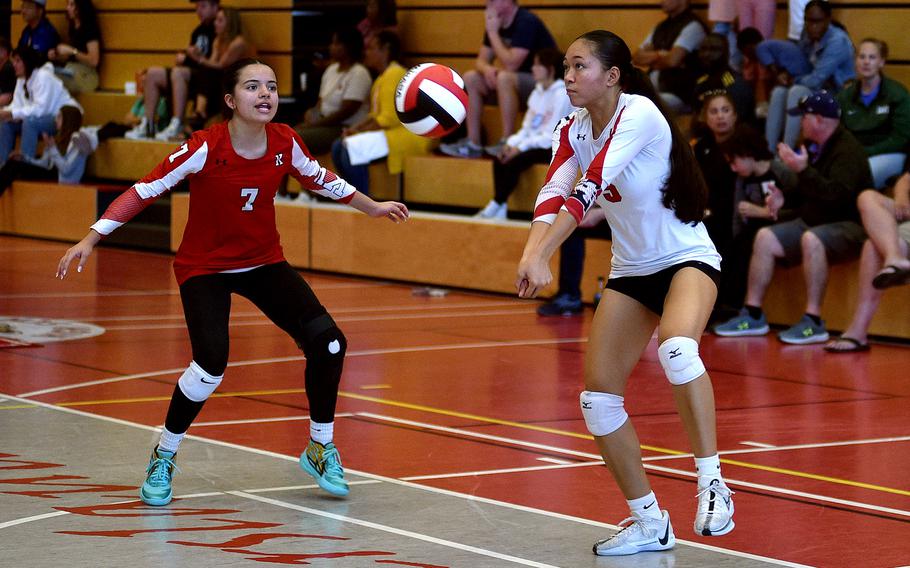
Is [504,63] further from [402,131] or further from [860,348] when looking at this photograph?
[860,348]

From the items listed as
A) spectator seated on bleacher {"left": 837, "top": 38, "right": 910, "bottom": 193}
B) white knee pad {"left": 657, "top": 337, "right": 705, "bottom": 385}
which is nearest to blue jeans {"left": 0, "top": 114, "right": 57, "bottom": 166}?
spectator seated on bleacher {"left": 837, "top": 38, "right": 910, "bottom": 193}

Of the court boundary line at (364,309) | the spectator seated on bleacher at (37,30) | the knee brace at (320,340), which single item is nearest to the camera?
the knee brace at (320,340)

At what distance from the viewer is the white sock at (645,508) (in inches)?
187

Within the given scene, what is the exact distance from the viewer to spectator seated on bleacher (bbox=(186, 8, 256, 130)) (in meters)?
15.8

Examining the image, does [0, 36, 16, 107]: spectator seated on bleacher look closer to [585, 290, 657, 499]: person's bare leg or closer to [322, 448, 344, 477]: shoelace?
[322, 448, 344, 477]: shoelace

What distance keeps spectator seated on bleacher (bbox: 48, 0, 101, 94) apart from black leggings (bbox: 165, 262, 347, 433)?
13501 millimetres

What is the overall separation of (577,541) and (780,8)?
8.56 m

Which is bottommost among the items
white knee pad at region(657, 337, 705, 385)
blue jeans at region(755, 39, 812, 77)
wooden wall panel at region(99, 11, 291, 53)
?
white knee pad at region(657, 337, 705, 385)

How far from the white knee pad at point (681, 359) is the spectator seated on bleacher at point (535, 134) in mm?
7489

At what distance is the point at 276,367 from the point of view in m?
8.50

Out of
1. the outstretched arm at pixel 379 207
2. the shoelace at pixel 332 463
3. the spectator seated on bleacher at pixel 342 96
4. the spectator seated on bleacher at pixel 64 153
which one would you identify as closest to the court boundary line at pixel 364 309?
the spectator seated on bleacher at pixel 342 96

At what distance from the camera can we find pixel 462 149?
13477 millimetres

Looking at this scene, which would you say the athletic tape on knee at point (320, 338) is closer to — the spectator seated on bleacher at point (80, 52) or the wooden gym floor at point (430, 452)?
the wooden gym floor at point (430, 452)

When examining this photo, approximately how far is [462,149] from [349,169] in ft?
3.56
